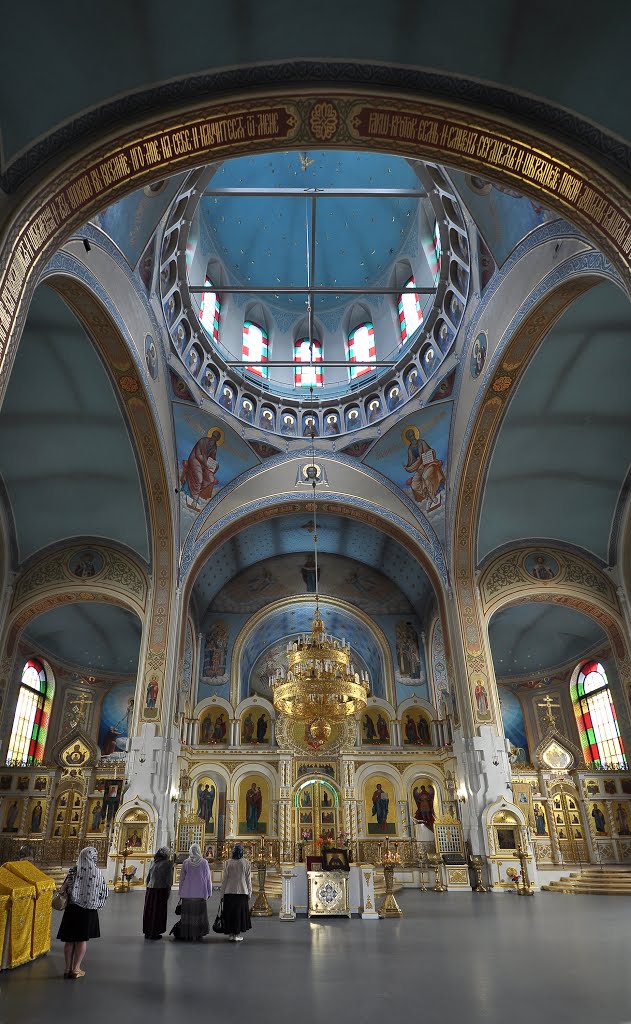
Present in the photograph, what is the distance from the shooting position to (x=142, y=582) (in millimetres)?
16000

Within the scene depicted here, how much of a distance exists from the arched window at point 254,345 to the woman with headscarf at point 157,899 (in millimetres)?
14744

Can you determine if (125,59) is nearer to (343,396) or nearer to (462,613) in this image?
(343,396)

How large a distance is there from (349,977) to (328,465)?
1423 cm

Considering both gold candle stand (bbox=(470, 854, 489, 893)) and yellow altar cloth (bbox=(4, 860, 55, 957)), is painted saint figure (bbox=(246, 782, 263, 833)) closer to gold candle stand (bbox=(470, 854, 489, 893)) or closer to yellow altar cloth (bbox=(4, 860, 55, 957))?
gold candle stand (bbox=(470, 854, 489, 893))

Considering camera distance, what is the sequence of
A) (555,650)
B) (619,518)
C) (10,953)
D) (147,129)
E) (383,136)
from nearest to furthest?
1. (10,953)
2. (147,129)
3. (383,136)
4. (619,518)
5. (555,650)

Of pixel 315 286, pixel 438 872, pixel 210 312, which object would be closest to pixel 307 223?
pixel 315 286

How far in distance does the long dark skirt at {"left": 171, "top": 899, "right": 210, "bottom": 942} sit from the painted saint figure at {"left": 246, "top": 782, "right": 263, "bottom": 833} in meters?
13.2

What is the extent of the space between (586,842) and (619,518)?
32.4 ft

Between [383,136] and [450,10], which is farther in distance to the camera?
[383,136]

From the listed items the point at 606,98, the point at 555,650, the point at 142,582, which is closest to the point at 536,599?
the point at 555,650

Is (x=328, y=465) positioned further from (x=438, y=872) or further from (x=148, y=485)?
(x=438, y=872)

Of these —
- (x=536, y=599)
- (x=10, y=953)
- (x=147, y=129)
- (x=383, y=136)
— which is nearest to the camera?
(x=10, y=953)

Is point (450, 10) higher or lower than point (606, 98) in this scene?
higher

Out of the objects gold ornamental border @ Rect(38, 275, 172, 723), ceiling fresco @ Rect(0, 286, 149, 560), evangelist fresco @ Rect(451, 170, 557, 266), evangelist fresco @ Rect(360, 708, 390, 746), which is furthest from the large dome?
evangelist fresco @ Rect(360, 708, 390, 746)
